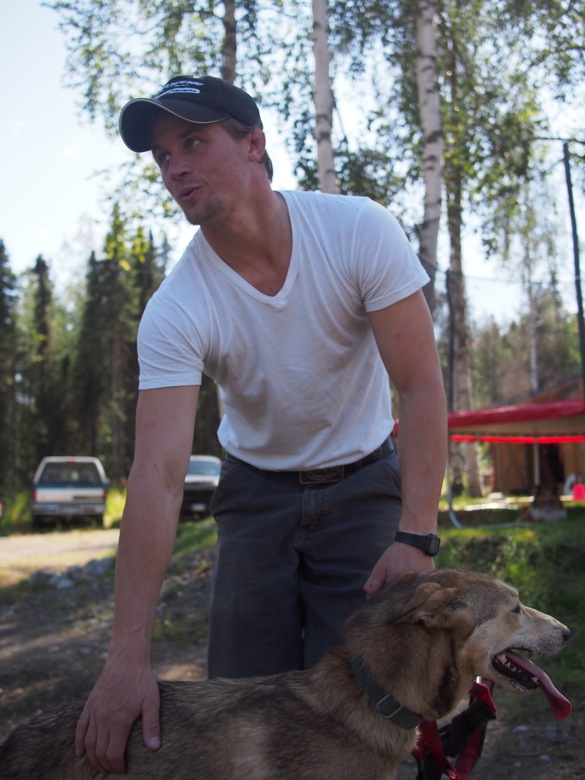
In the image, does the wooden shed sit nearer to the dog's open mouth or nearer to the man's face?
the dog's open mouth

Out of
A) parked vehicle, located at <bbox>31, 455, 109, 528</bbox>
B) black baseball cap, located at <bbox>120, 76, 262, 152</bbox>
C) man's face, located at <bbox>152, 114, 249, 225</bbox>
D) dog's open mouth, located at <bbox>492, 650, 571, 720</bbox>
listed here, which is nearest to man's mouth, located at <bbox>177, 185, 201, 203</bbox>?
A: man's face, located at <bbox>152, 114, 249, 225</bbox>

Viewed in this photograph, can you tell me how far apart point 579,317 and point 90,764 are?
11.7m

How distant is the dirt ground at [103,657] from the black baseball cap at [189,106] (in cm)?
292

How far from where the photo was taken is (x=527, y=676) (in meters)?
2.62

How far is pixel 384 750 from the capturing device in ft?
8.16

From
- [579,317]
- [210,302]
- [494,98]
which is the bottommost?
[210,302]

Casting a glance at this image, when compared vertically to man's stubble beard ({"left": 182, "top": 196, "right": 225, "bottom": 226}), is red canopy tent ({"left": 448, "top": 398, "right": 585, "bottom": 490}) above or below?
below

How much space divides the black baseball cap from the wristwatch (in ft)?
5.17

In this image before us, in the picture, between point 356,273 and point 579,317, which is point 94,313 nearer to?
point 579,317

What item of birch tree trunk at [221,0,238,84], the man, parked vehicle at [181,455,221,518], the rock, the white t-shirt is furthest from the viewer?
parked vehicle at [181,455,221,518]

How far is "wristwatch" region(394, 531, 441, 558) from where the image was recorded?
9.05 ft

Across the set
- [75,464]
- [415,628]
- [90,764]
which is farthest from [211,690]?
[75,464]

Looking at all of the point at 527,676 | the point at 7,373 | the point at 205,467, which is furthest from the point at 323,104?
the point at 7,373

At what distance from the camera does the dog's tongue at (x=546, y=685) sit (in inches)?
103
